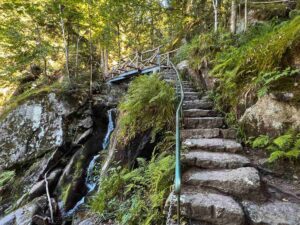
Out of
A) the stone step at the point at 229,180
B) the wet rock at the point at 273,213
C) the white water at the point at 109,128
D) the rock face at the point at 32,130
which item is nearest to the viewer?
the wet rock at the point at 273,213

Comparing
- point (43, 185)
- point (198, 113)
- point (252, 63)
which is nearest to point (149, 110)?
point (198, 113)

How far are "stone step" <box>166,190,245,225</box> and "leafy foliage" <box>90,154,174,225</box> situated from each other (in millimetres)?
449

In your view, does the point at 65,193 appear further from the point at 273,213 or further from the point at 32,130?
the point at 273,213

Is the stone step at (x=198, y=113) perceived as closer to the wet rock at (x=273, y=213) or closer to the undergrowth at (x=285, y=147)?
the undergrowth at (x=285, y=147)

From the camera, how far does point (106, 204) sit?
13.8ft

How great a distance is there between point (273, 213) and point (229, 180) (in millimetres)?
596

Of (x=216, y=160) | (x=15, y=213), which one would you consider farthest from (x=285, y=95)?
(x=15, y=213)

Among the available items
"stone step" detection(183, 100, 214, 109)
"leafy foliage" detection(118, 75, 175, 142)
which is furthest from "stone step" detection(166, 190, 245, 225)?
"stone step" detection(183, 100, 214, 109)

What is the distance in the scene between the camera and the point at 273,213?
2506 mm

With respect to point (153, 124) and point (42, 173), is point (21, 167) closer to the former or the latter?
point (42, 173)

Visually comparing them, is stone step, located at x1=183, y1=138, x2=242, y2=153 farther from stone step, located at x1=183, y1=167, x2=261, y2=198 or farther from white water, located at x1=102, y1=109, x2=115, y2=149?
white water, located at x1=102, y1=109, x2=115, y2=149

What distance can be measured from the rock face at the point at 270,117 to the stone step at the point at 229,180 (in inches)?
44.5

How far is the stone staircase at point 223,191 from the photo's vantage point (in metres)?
2.47

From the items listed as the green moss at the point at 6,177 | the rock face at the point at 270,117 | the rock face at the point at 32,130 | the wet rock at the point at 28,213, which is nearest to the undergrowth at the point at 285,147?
the rock face at the point at 270,117
